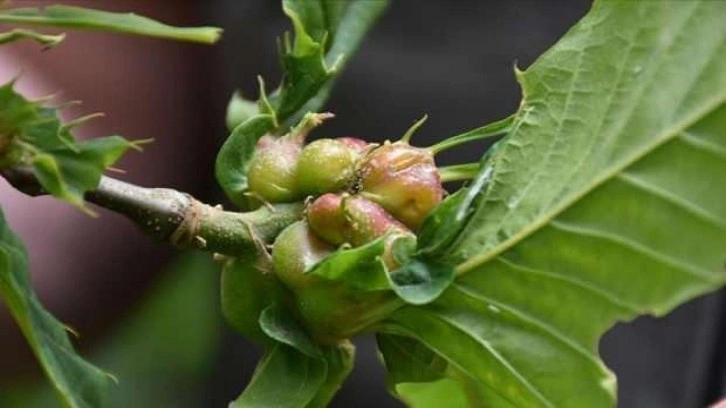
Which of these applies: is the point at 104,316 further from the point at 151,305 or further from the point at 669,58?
the point at 669,58

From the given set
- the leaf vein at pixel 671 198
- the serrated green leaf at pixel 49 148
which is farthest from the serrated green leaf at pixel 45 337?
the leaf vein at pixel 671 198

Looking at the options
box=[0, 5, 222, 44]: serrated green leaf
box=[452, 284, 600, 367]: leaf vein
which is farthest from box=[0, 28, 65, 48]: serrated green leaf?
box=[452, 284, 600, 367]: leaf vein

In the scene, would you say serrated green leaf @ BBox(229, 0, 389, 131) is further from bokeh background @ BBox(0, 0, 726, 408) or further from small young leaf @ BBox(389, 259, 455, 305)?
bokeh background @ BBox(0, 0, 726, 408)

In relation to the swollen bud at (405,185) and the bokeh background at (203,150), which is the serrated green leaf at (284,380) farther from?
the bokeh background at (203,150)

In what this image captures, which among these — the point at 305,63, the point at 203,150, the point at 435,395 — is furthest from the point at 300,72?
the point at 203,150

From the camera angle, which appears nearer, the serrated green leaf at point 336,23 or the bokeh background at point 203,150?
the serrated green leaf at point 336,23

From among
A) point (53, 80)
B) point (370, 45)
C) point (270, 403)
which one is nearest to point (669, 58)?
point (270, 403)

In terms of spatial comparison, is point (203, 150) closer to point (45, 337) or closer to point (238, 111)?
point (238, 111)
